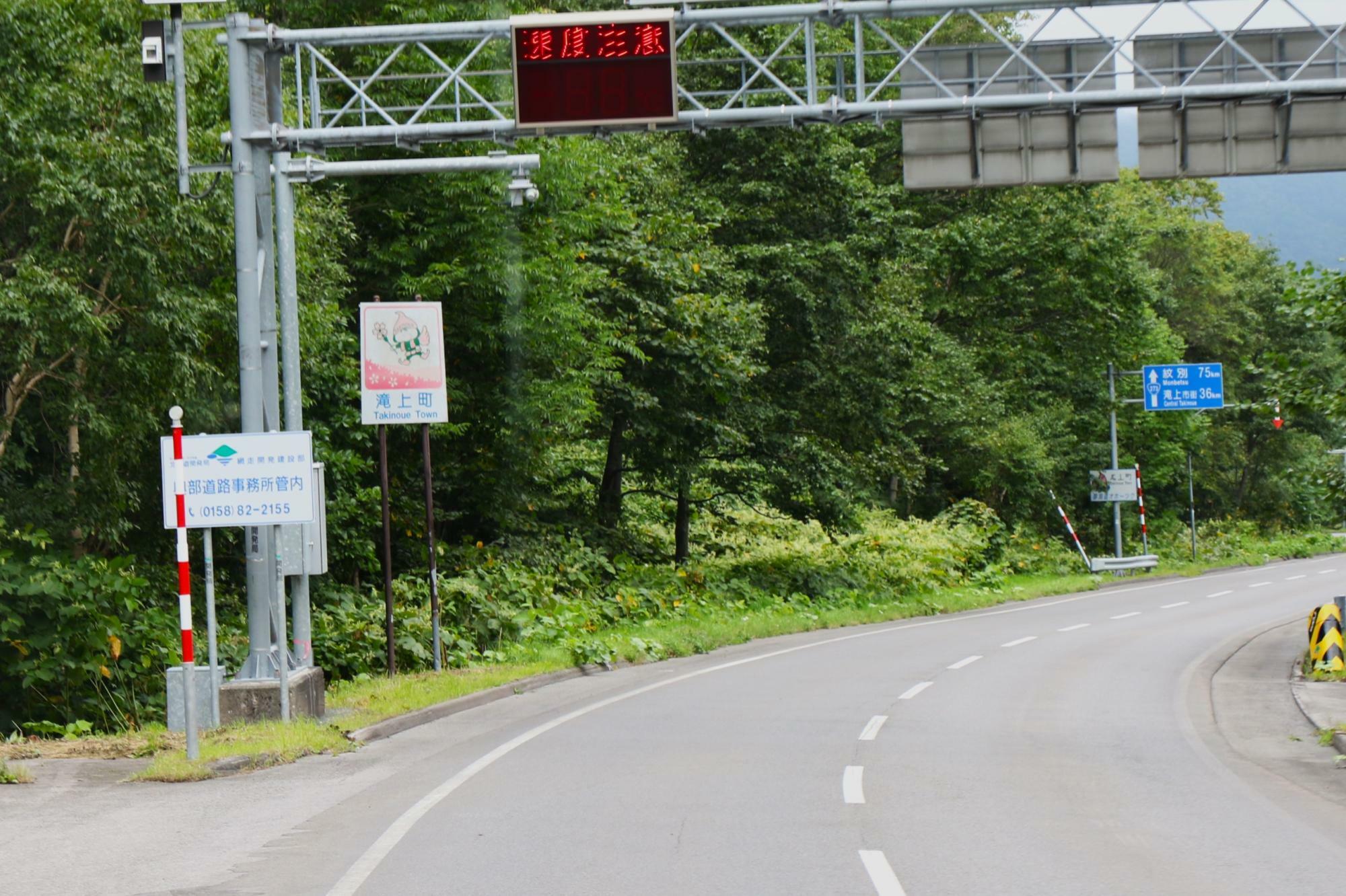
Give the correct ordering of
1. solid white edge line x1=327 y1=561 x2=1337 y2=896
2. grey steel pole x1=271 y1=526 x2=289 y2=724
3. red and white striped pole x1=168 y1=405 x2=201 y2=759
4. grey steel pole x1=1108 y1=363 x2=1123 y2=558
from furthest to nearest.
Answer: grey steel pole x1=1108 y1=363 x2=1123 y2=558
grey steel pole x1=271 y1=526 x2=289 y2=724
red and white striped pole x1=168 y1=405 x2=201 y2=759
solid white edge line x1=327 y1=561 x2=1337 y2=896

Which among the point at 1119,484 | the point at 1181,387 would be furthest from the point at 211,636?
the point at 1181,387

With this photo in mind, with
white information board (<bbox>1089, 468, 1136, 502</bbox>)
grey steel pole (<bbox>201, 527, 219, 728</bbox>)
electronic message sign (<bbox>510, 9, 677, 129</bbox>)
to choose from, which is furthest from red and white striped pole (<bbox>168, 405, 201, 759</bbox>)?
white information board (<bbox>1089, 468, 1136, 502</bbox>)

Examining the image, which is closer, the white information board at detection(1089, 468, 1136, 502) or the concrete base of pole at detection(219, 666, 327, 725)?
the concrete base of pole at detection(219, 666, 327, 725)

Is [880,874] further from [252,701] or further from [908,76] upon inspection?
[908,76]

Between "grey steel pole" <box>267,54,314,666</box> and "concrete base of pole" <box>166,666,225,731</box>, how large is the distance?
50.2 inches

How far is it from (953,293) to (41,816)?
38.1 m

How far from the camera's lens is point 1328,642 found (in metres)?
18.7

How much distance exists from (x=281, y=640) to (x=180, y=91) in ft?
17.4

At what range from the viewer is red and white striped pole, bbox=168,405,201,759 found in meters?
12.0

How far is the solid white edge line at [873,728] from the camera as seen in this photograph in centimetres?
1322

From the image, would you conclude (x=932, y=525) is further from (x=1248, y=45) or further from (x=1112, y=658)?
(x=1248, y=45)

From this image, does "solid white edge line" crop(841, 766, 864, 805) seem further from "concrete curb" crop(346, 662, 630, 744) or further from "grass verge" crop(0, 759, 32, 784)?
"grass verge" crop(0, 759, 32, 784)

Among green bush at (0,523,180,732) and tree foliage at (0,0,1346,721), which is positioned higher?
tree foliage at (0,0,1346,721)

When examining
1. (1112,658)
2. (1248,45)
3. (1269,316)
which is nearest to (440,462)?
(1112,658)
